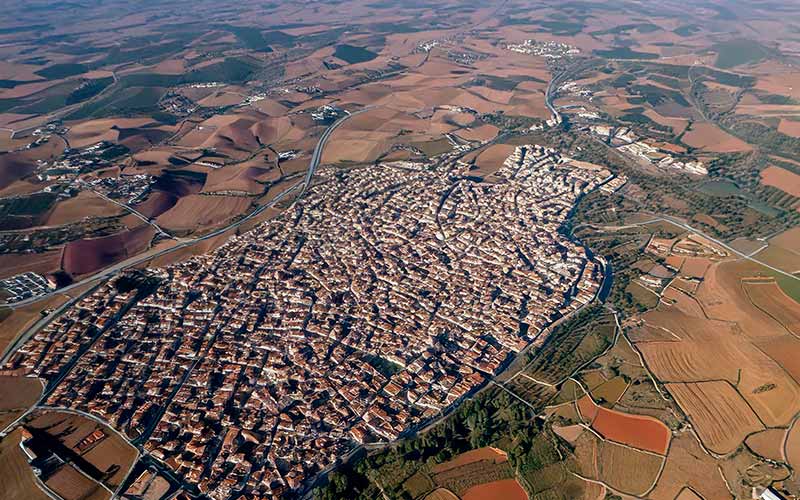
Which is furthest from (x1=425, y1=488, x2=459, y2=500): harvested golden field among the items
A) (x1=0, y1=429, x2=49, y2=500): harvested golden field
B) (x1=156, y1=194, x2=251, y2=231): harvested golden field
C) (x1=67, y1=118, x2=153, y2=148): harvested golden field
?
(x1=67, y1=118, x2=153, y2=148): harvested golden field

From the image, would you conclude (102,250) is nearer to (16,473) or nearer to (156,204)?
(156,204)

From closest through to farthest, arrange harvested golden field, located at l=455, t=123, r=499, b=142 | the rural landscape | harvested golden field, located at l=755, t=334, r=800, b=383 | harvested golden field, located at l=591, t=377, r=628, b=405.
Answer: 1. the rural landscape
2. harvested golden field, located at l=591, t=377, r=628, b=405
3. harvested golden field, located at l=755, t=334, r=800, b=383
4. harvested golden field, located at l=455, t=123, r=499, b=142

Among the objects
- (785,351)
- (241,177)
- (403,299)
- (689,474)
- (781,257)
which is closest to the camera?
(689,474)

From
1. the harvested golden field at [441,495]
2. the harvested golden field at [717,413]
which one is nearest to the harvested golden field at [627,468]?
the harvested golden field at [717,413]

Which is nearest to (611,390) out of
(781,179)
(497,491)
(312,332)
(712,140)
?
(497,491)

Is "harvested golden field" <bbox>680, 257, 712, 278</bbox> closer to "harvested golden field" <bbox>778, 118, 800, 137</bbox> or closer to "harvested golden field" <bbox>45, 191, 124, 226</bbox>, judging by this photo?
"harvested golden field" <bbox>778, 118, 800, 137</bbox>

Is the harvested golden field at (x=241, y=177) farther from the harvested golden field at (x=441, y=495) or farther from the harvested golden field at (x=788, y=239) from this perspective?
the harvested golden field at (x=788, y=239)
